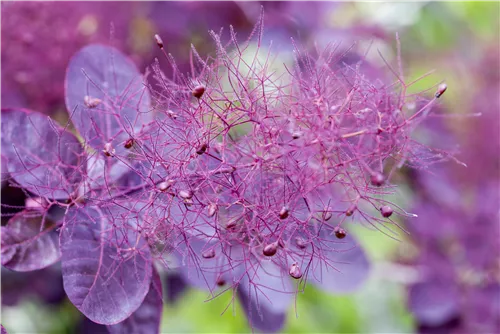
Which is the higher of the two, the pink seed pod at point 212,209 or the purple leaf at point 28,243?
the pink seed pod at point 212,209

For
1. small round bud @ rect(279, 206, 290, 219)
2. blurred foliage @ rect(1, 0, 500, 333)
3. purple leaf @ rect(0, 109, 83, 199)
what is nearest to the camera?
small round bud @ rect(279, 206, 290, 219)

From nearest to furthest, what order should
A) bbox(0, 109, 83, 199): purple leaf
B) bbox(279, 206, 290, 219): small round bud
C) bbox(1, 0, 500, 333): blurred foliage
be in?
bbox(279, 206, 290, 219): small round bud
bbox(0, 109, 83, 199): purple leaf
bbox(1, 0, 500, 333): blurred foliage

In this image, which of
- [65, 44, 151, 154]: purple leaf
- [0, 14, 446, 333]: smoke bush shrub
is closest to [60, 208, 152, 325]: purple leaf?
[0, 14, 446, 333]: smoke bush shrub

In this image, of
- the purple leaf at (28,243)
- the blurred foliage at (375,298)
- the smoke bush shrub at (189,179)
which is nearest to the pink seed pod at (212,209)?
the smoke bush shrub at (189,179)

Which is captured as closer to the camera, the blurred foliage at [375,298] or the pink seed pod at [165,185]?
the pink seed pod at [165,185]

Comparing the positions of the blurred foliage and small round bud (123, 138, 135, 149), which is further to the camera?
the blurred foliage

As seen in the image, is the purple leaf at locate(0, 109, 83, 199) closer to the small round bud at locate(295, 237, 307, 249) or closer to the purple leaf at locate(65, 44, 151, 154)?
the purple leaf at locate(65, 44, 151, 154)

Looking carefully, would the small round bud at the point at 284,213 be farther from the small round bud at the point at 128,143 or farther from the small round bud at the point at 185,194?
the small round bud at the point at 128,143

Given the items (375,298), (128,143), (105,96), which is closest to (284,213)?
(128,143)

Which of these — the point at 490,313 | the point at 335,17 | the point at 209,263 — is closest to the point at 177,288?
the point at 209,263
